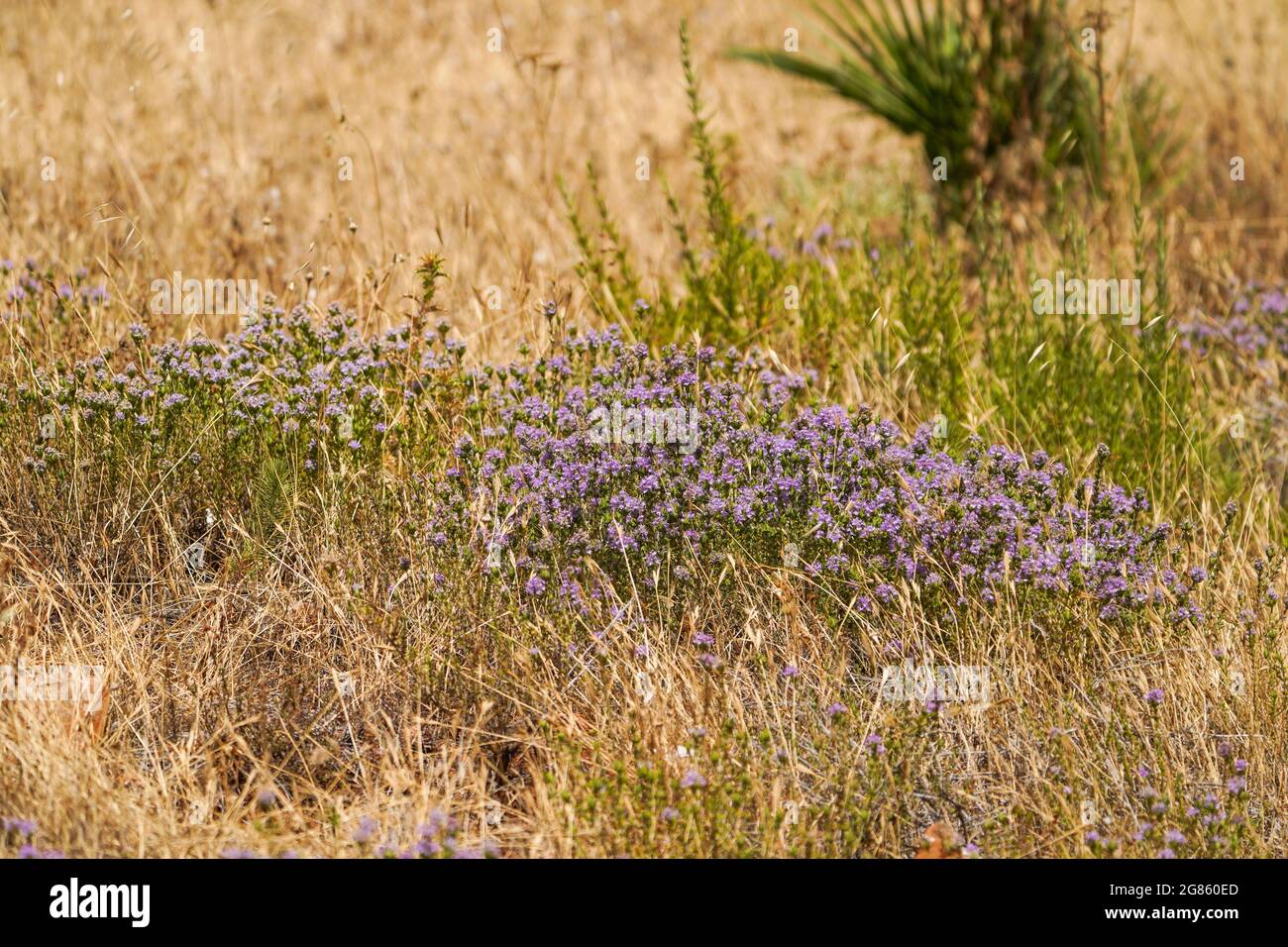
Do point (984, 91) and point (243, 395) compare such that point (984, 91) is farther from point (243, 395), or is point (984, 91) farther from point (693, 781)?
point (693, 781)

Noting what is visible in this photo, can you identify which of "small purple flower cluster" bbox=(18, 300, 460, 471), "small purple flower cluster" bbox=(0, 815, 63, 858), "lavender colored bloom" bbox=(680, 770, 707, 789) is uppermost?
"small purple flower cluster" bbox=(18, 300, 460, 471)

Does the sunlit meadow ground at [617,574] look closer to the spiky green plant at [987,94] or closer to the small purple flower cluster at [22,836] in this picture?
the small purple flower cluster at [22,836]

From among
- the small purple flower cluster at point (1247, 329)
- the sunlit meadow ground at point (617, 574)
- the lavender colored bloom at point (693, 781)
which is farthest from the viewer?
the small purple flower cluster at point (1247, 329)

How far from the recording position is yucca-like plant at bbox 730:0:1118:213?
17.9 feet

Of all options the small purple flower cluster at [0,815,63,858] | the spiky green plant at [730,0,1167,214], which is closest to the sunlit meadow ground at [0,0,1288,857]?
the small purple flower cluster at [0,815,63,858]

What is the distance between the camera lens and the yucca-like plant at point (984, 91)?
5.46 metres

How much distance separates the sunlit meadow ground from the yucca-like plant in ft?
4.22

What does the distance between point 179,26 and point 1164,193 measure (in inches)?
213

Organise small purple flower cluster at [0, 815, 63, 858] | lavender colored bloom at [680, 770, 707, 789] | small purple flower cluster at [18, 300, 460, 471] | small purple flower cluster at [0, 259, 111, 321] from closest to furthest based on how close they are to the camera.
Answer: small purple flower cluster at [0, 815, 63, 858]
lavender colored bloom at [680, 770, 707, 789]
small purple flower cluster at [18, 300, 460, 471]
small purple flower cluster at [0, 259, 111, 321]

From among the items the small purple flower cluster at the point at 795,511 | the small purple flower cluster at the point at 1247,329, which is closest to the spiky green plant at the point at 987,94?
the small purple flower cluster at the point at 1247,329

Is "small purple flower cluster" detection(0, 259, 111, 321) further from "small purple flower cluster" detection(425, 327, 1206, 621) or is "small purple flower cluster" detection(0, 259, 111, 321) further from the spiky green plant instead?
the spiky green plant

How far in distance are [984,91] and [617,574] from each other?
3.47 m

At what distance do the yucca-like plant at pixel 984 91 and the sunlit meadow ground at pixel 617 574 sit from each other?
1287 mm

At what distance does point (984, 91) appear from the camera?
5555 millimetres
